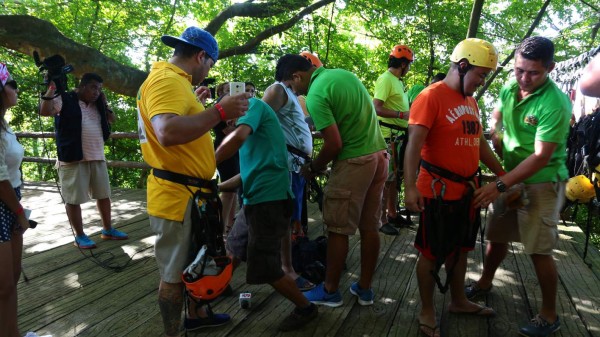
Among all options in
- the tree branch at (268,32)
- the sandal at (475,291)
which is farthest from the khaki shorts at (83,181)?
the tree branch at (268,32)

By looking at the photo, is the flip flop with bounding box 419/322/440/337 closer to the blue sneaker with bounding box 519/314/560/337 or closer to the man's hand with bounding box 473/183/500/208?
the blue sneaker with bounding box 519/314/560/337

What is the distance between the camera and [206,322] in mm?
2707

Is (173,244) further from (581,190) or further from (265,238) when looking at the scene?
(581,190)

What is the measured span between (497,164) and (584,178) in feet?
4.51

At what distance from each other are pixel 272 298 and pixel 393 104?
9.08 feet

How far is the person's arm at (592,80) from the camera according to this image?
121 centimetres

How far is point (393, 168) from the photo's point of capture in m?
4.99

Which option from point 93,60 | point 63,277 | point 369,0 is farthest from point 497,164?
point 369,0

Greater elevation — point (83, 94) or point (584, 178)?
point (83, 94)

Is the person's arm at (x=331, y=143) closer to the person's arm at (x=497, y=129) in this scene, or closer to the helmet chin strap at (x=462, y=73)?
the helmet chin strap at (x=462, y=73)

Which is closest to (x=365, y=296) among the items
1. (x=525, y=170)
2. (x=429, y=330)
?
(x=429, y=330)

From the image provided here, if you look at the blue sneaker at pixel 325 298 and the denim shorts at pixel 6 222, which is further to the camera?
the blue sneaker at pixel 325 298

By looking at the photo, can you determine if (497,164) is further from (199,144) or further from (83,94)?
(83,94)

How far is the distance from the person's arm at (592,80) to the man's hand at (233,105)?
1.42 metres
